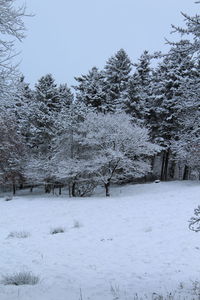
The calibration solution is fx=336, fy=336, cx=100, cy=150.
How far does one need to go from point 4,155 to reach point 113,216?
49.6 feet

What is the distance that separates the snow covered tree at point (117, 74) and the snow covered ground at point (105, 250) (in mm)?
18578

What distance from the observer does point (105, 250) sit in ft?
33.1

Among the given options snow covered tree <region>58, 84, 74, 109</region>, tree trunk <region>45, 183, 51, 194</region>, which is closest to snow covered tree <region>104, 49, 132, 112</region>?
snow covered tree <region>58, 84, 74, 109</region>

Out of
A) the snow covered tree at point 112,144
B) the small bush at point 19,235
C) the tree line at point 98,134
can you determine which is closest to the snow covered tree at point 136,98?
the tree line at point 98,134

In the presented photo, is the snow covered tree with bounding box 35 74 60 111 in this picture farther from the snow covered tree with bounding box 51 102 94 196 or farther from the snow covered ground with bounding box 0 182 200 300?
the snow covered ground with bounding box 0 182 200 300

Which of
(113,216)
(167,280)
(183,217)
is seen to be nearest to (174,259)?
(167,280)

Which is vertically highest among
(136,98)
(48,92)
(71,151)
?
(48,92)

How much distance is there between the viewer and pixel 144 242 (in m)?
10.8

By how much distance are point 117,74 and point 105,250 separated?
28074mm

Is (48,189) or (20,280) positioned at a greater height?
(20,280)

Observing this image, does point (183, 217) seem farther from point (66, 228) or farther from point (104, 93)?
point (104, 93)

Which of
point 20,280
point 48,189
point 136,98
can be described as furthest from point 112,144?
point 20,280

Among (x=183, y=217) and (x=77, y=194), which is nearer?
(x=183, y=217)

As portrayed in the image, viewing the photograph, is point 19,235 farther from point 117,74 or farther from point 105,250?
point 117,74
